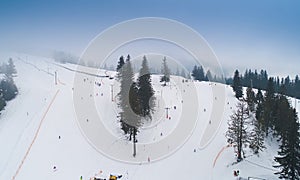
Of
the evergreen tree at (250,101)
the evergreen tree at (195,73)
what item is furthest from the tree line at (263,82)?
the evergreen tree at (250,101)

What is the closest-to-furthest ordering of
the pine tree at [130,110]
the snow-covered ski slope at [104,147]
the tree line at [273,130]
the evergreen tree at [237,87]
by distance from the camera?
the tree line at [273,130], the snow-covered ski slope at [104,147], the pine tree at [130,110], the evergreen tree at [237,87]

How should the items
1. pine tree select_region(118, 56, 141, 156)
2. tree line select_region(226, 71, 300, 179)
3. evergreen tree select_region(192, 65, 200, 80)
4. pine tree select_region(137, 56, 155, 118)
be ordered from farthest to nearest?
evergreen tree select_region(192, 65, 200, 80)
pine tree select_region(137, 56, 155, 118)
pine tree select_region(118, 56, 141, 156)
tree line select_region(226, 71, 300, 179)

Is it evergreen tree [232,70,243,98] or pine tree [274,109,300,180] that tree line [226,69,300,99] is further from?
pine tree [274,109,300,180]

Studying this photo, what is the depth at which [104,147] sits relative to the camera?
4919 centimetres

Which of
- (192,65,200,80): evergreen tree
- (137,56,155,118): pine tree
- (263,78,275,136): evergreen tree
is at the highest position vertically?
(192,65,200,80): evergreen tree

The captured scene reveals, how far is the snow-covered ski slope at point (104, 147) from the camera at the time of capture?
41406 millimetres

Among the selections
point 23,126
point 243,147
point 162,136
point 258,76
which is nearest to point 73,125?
point 23,126

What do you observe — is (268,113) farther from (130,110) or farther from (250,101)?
(130,110)

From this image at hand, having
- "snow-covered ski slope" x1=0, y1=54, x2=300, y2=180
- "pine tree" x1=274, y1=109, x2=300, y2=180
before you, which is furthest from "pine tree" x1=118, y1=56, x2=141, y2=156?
"pine tree" x1=274, y1=109, x2=300, y2=180

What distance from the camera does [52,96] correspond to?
7194cm

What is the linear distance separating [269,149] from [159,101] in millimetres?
28042

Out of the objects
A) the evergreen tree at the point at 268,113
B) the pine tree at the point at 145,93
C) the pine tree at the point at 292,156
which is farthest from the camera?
the evergreen tree at the point at 268,113

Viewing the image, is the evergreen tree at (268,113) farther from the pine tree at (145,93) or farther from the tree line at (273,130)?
the pine tree at (145,93)

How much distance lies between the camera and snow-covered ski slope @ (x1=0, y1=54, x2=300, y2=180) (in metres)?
41.4
